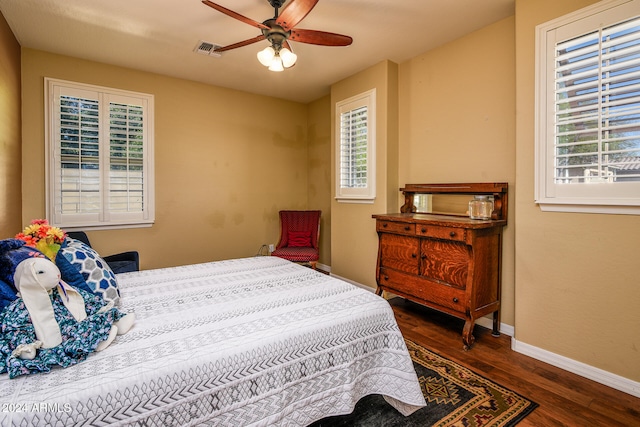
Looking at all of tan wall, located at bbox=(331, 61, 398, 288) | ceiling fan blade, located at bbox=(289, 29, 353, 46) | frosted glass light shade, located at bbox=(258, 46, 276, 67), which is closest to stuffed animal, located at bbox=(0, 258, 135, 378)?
frosted glass light shade, located at bbox=(258, 46, 276, 67)

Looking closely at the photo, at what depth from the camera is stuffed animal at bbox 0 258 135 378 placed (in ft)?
3.43

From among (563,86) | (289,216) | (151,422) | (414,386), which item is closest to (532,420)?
(414,386)

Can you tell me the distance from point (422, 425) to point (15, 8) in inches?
163

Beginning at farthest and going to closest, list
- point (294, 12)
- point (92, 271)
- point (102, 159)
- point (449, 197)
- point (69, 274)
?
point (102, 159) → point (449, 197) → point (294, 12) → point (92, 271) → point (69, 274)

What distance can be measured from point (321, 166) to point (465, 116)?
237cm

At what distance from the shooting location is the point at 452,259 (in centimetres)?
262

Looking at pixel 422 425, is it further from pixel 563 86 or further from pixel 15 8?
pixel 15 8

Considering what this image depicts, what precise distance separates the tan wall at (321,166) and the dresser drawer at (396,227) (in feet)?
5.49

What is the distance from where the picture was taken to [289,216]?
15.2 ft

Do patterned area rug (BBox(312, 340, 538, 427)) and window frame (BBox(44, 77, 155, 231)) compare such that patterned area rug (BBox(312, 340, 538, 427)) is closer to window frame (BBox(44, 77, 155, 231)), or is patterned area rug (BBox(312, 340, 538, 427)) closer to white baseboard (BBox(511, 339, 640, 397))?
white baseboard (BBox(511, 339, 640, 397))

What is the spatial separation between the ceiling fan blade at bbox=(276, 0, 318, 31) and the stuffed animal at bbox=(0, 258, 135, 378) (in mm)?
1810

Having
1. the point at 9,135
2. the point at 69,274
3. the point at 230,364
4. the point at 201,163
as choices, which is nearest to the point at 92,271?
the point at 69,274

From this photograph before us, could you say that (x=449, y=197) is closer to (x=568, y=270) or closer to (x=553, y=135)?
(x=553, y=135)

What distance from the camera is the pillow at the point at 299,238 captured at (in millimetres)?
4500
